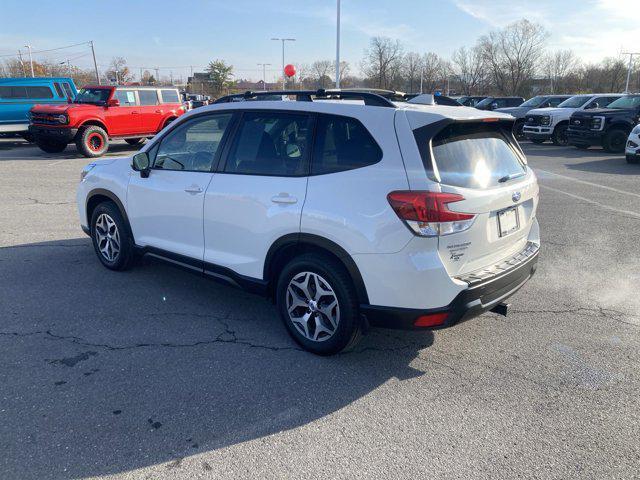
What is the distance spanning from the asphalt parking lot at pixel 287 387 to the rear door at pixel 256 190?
0.65m

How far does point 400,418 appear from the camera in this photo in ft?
9.60

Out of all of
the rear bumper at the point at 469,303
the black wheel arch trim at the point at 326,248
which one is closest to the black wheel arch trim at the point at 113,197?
the black wheel arch trim at the point at 326,248

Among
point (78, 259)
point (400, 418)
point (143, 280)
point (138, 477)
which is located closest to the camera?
point (138, 477)

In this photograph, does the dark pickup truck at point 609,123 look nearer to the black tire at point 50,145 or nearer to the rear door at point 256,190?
the rear door at point 256,190

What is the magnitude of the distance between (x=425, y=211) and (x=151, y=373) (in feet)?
6.86

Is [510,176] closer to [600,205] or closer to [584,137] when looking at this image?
[600,205]

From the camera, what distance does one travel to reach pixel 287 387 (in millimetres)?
3221

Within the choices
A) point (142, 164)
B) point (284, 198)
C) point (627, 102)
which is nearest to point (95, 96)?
point (142, 164)

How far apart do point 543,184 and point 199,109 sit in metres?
9.10

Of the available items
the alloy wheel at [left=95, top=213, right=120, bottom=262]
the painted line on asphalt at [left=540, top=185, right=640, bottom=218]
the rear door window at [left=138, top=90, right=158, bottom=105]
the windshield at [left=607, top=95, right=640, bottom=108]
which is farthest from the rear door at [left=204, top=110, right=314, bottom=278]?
the windshield at [left=607, top=95, right=640, bottom=108]

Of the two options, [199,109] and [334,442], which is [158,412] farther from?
[199,109]

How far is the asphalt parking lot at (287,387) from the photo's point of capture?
8.46 feet

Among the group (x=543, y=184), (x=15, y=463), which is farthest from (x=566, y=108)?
(x=15, y=463)

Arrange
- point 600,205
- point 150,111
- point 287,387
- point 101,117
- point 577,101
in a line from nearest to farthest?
1. point 287,387
2. point 600,205
3. point 101,117
4. point 150,111
5. point 577,101
